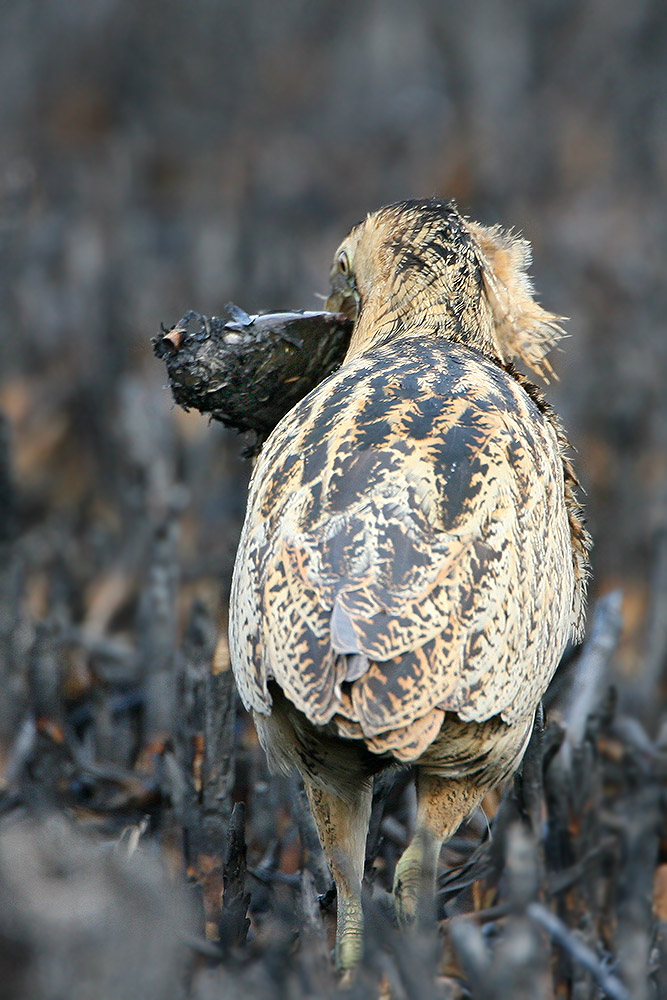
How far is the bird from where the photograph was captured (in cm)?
356

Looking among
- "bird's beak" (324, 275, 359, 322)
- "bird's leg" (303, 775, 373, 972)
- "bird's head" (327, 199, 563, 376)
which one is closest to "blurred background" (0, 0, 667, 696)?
"bird's beak" (324, 275, 359, 322)

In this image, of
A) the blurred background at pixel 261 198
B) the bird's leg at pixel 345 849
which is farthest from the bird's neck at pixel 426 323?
the blurred background at pixel 261 198

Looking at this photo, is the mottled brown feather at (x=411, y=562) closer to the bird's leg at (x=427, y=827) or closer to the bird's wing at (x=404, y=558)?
the bird's wing at (x=404, y=558)

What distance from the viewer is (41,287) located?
9672mm

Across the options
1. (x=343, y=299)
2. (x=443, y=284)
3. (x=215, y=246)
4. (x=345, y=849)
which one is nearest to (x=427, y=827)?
(x=345, y=849)

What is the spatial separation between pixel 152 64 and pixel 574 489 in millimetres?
8473

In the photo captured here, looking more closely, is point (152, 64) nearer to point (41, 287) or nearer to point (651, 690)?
point (41, 287)

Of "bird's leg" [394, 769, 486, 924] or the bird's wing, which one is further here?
"bird's leg" [394, 769, 486, 924]

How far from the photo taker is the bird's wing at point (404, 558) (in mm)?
3549

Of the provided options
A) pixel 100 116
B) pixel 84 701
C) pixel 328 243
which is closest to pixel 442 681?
pixel 84 701

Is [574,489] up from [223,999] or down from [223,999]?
up

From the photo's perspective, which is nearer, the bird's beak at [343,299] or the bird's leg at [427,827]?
the bird's leg at [427,827]

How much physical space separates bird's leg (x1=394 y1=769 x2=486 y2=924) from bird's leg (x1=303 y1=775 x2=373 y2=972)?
141 mm

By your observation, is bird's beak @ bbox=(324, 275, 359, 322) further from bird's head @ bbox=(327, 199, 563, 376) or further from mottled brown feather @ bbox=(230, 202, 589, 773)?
mottled brown feather @ bbox=(230, 202, 589, 773)
